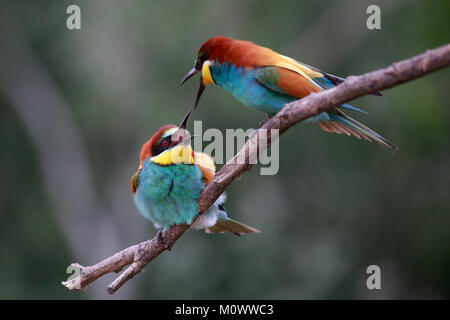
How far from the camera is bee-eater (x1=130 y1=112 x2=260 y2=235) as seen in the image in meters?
2.85

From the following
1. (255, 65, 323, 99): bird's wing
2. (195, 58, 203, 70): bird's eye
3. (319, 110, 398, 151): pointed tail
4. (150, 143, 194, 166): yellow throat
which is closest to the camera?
(319, 110, 398, 151): pointed tail

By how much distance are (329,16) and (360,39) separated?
0.51 m

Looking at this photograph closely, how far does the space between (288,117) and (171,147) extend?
0.80 m

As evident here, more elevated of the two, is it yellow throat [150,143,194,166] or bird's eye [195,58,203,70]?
bird's eye [195,58,203,70]

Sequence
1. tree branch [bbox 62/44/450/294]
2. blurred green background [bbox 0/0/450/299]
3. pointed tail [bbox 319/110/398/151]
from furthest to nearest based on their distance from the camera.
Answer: blurred green background [bbox 0/0/450/299] < pointed tail [bbox 319/110/398/151] < tree branch [bbox 62/44/450/294]

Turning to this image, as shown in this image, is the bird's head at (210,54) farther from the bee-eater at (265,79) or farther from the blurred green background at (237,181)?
the blurred green background at (237,181)

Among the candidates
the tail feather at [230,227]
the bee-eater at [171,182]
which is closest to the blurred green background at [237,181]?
the tail feather at [230,227]

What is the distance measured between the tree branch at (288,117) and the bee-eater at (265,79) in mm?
435

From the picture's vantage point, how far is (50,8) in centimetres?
889

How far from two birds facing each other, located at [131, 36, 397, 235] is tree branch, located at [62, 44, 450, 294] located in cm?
12

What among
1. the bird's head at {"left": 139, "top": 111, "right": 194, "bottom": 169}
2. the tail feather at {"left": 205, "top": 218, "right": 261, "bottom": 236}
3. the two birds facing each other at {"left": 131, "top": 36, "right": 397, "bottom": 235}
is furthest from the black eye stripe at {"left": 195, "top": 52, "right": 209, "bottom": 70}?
the tail feather at {"left": 205, "top": 218, "right": 261, "bottom": 236}

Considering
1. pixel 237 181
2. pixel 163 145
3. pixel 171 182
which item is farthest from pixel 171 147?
pixel 237 181

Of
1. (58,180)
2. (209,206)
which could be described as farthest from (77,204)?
(209,206)

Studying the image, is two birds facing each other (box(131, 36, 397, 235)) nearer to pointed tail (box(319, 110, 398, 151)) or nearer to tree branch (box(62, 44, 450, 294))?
pointed tail (box(319, 110, 398, 151))
